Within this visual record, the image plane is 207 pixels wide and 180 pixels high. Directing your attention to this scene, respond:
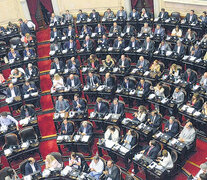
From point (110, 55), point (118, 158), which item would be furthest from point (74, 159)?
point (110, 55)

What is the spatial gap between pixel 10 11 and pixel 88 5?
446 cm

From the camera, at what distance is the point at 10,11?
742 inches

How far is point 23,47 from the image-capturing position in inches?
631

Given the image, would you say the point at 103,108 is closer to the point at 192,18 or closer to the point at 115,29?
the point at 115,29

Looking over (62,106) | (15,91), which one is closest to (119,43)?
(62,106)

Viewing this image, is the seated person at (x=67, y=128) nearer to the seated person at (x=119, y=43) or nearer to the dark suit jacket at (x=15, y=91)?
the dark suit jacket at (x=15, y=91)

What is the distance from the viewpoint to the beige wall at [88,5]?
1833 cm

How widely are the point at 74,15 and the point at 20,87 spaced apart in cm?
696

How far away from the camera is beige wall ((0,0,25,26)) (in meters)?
18.6

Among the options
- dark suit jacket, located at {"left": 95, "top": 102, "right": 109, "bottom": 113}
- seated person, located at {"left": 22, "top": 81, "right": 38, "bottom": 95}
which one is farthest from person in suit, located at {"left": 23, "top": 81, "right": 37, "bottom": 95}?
dark suit jacket, located at {"left": 95, "top": 102, "right": 109, "bottom": 113}

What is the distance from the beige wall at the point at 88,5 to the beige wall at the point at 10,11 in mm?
2338

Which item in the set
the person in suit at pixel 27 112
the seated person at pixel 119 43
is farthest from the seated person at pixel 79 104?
the seated person at pixel 119 43

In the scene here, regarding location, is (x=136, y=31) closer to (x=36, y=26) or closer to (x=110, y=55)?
(x=110, y=55)

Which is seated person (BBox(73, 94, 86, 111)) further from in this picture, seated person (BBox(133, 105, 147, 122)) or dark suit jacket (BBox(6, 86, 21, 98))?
dark suit jacket (BBox(6, 86, 21, 98))
